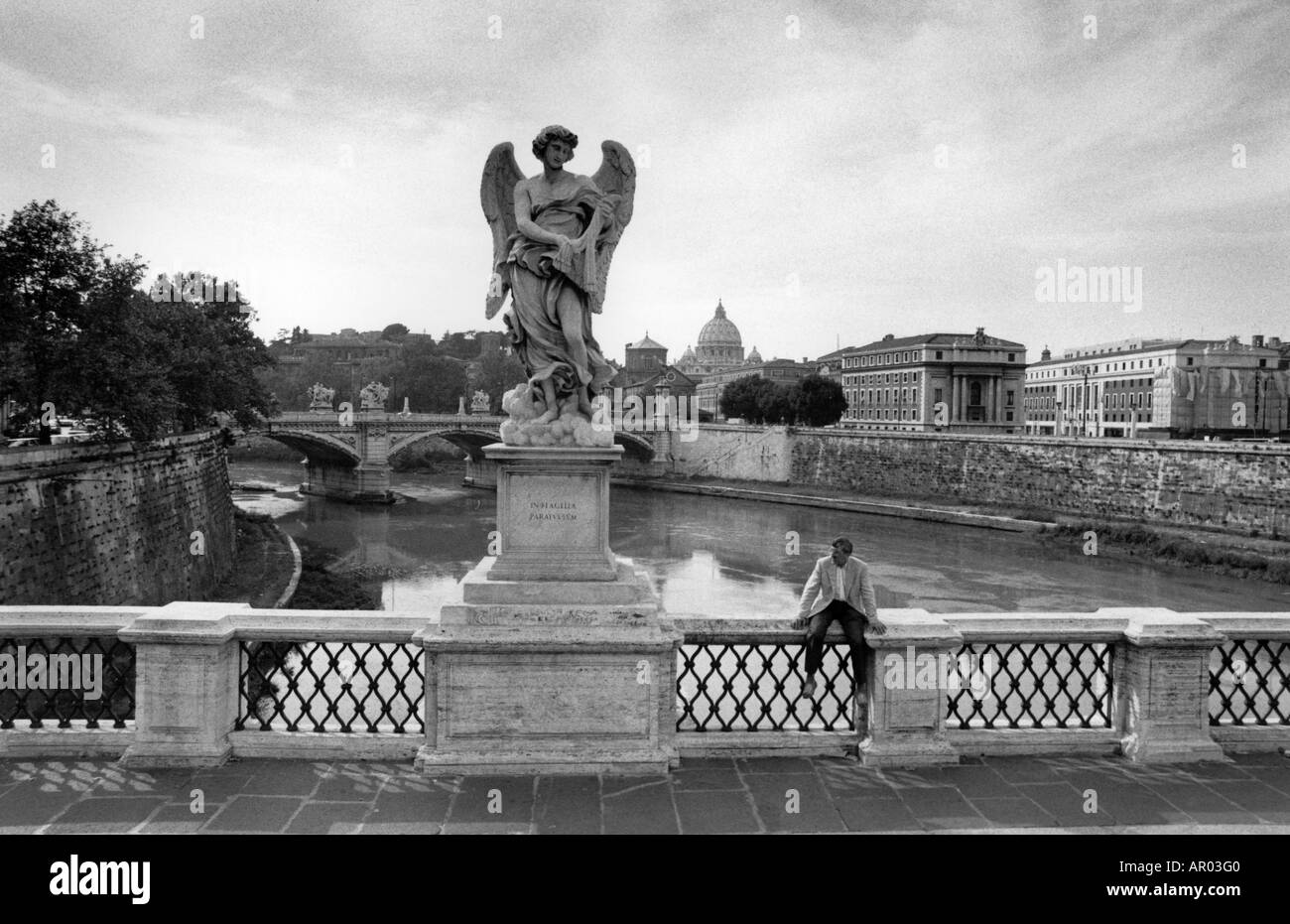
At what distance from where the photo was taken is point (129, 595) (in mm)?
18156

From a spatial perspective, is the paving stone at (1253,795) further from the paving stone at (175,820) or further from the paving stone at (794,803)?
the paving stone at (175,820)

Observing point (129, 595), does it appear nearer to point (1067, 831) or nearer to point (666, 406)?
point (1067, 831)

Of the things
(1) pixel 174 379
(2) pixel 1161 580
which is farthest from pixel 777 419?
(1) pixel 174 379

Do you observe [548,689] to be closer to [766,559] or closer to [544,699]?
[544,699]

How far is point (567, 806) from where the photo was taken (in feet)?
14.1

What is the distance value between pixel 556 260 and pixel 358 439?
4505cm

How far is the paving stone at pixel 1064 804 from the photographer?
4.21 m

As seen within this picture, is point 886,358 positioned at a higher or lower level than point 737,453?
higher

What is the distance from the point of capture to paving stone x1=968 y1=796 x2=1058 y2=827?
166 inches

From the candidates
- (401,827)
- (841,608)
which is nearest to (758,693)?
(841,608)

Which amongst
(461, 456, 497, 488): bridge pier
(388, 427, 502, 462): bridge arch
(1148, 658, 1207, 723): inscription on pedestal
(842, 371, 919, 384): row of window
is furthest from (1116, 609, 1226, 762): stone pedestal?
(842, 371, 919, 384): row of window

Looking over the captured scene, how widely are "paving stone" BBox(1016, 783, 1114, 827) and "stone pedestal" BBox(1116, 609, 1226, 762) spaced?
2.26 feet

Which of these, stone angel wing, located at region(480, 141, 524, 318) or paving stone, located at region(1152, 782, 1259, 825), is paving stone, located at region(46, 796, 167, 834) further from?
paving stone, located at region(1152, 782, 1259, 825)
